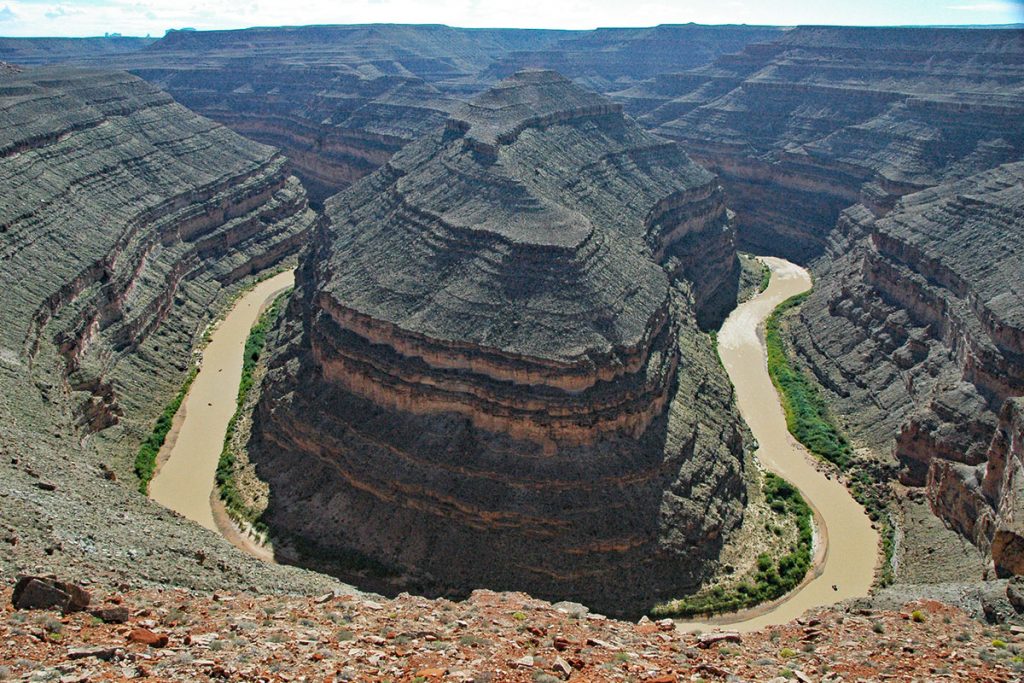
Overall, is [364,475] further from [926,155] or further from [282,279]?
[926,155]

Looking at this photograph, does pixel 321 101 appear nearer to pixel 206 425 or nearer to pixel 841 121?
pixel 841 121

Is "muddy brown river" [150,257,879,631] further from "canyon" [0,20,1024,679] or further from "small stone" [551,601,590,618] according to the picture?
"small stone" [551,601,590,618]

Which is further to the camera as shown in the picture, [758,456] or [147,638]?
[758,456]

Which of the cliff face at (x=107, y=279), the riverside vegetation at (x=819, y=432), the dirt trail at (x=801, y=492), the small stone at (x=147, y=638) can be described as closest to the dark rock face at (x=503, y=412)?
the dirt trail at (x=801, y=492)

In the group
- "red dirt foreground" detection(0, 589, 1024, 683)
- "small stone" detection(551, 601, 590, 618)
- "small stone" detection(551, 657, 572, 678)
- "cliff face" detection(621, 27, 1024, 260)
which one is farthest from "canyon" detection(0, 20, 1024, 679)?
"small stone" detection(551, 657, 572, 678)

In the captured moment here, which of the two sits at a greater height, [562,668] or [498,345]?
[498,345]

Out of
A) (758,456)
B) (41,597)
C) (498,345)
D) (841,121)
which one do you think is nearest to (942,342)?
(758,456)
